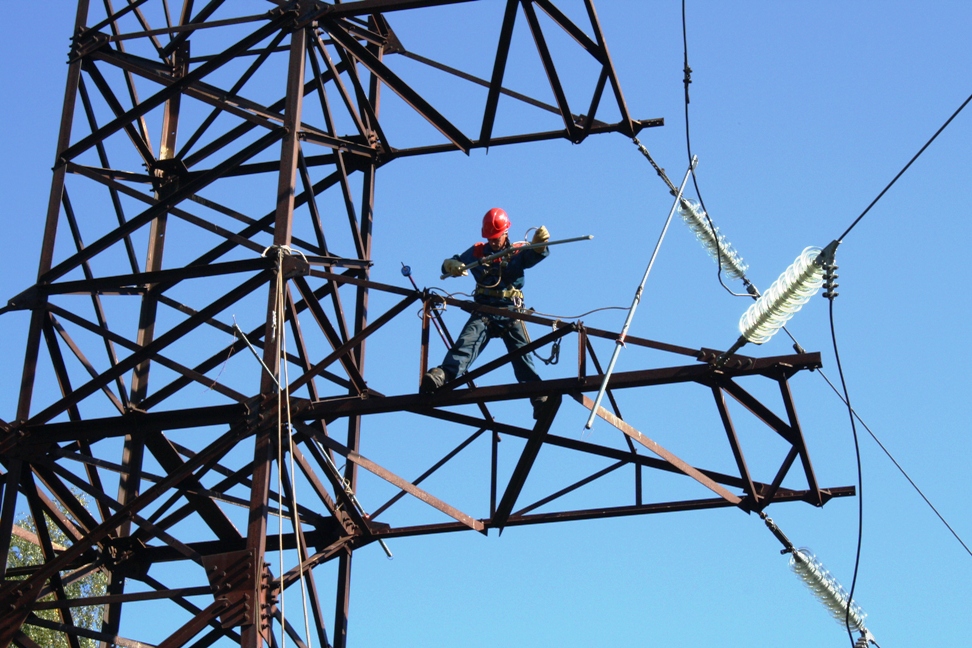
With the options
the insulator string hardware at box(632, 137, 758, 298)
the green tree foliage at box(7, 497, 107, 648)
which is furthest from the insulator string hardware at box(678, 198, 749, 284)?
the green tree foliage at box(7, 497, 107, 648)

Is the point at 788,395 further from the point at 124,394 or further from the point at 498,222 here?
the point at 124,394

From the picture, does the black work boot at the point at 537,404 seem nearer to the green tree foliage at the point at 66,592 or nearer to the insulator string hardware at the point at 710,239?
the insulator string hardware at the point at 710,239

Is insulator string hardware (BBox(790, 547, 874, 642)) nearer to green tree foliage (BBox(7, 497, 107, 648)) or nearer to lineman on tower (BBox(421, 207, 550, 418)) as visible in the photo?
lineman on tower (BBox(421, 207, 550, 418))

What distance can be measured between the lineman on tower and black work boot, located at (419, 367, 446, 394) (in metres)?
0.20

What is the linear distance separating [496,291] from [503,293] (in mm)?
71

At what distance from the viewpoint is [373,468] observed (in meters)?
12.1

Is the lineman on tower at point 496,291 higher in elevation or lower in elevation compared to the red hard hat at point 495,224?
lower

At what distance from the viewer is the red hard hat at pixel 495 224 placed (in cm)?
1366

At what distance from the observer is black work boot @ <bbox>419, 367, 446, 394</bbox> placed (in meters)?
11.6

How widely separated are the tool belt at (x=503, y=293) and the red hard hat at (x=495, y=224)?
70cm

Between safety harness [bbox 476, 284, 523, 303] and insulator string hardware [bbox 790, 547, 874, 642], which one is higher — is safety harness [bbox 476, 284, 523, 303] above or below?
above

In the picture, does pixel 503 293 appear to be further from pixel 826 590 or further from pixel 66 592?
pixel 66 592

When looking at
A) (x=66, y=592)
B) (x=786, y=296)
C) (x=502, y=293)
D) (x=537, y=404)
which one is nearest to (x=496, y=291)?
(x=502, y=293)

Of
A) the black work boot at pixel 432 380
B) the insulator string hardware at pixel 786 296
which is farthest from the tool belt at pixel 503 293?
the insulator string hardware at pixel 786 296
